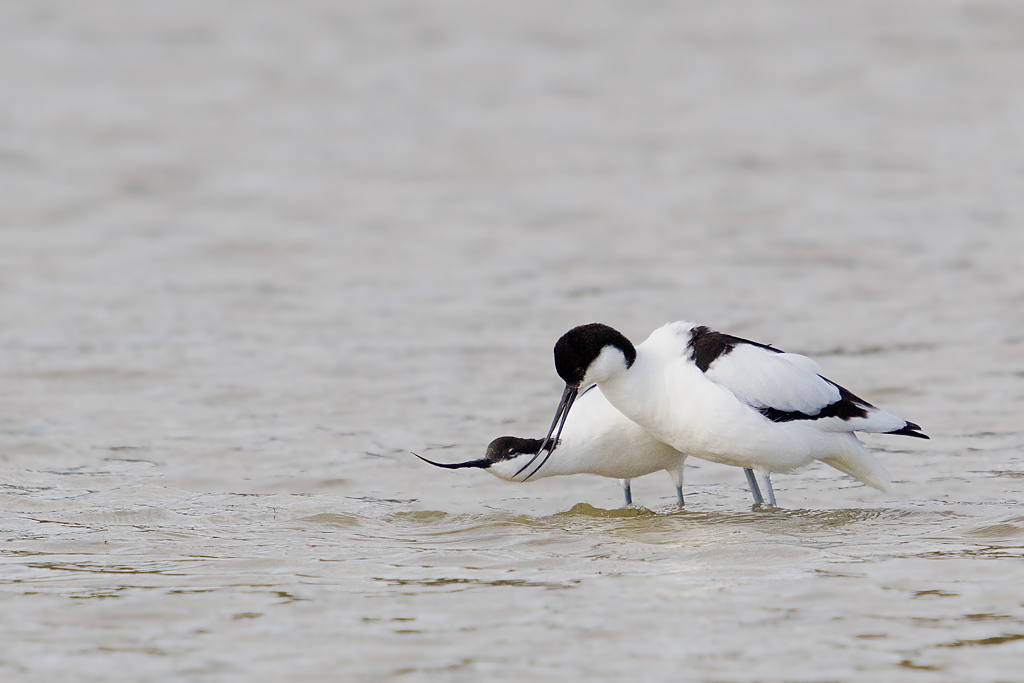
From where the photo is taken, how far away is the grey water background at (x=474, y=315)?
5527 mm

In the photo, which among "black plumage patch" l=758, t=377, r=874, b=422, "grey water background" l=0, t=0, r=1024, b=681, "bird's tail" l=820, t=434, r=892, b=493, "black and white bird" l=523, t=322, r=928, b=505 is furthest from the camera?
"bird's tail" l=820, t=434, r=892, b=493

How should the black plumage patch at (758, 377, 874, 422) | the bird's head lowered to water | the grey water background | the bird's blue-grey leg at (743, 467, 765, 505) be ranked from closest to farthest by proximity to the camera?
1. the grey water background
2. the black plumage patch at (758, 377, 874, 422)
3. the bird's head lowered to water
4. the bird's blue-grey leg at (743, 467, 765, 505)

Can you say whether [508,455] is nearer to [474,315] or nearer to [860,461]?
[860,461]

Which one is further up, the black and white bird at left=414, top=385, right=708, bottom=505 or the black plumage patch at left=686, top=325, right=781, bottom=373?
the black plumage patch at left=686, top=325, right=781, bottom=373

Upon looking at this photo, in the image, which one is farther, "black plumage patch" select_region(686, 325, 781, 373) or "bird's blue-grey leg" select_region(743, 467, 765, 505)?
"bird's blue-grey leg" select_region(743, 467, 765, 505)

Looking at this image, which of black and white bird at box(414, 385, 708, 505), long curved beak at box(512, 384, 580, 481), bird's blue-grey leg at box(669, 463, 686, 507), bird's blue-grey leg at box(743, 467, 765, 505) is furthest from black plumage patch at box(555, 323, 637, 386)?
bird's blue-grey leg at box(743, 467, 765, 505)

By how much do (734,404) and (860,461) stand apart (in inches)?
43.4

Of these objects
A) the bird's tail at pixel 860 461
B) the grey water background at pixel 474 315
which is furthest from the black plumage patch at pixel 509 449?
the bird's tail at pixel 860 461

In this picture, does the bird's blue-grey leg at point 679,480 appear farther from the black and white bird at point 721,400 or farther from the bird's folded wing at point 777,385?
the bird's folded wing at point 777,385

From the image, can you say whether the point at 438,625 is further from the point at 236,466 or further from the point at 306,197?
the point at 306,197

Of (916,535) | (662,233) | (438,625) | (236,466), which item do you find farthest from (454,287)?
(438,625)

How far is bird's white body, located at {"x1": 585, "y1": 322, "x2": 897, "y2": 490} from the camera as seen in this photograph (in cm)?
747

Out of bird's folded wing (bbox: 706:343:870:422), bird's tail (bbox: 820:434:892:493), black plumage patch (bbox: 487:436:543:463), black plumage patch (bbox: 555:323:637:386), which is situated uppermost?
black plumage patch (bbox: 555:323:637:386)

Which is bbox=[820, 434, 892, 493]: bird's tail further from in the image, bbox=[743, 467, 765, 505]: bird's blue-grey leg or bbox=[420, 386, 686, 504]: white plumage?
bbox=[420, 386, 686, 504]: white plumage
